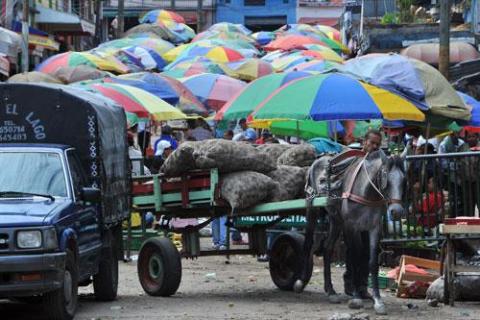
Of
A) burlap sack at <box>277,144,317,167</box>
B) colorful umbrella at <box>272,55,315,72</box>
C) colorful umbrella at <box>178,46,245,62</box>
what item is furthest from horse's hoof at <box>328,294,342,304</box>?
colorful umbrella at <box>178,46,245,62</box>

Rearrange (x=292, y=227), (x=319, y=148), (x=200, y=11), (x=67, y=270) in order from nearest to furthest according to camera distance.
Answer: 1. (x=67, y=270)
2. (x=292, y=227)
3. (x=319, y=148)
4. (x=200, y=11)

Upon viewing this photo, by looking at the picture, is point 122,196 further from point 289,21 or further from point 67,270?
point 289,21

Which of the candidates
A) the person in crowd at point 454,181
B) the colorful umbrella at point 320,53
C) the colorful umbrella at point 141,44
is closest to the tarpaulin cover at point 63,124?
the person in crowd at point 454,181

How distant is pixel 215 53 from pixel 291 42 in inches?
333

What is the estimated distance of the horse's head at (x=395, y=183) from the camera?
449 inches

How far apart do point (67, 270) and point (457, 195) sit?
18.0 feet

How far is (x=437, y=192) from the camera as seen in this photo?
45.3 feet

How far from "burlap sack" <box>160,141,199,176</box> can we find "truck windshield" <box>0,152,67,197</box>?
5.50 ft

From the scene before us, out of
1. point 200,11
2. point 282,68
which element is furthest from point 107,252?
point 200,11

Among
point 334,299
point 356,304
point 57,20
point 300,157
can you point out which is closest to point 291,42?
point 57,20

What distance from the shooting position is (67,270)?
424 inches

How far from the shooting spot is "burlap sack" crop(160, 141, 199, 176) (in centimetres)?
1286

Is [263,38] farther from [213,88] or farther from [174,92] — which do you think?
[174,92]

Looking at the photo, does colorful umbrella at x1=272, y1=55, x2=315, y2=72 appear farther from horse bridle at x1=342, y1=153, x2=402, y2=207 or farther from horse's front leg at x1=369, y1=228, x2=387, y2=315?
horse's front leg at x1=369, y1=228, x2=387, y2=315
